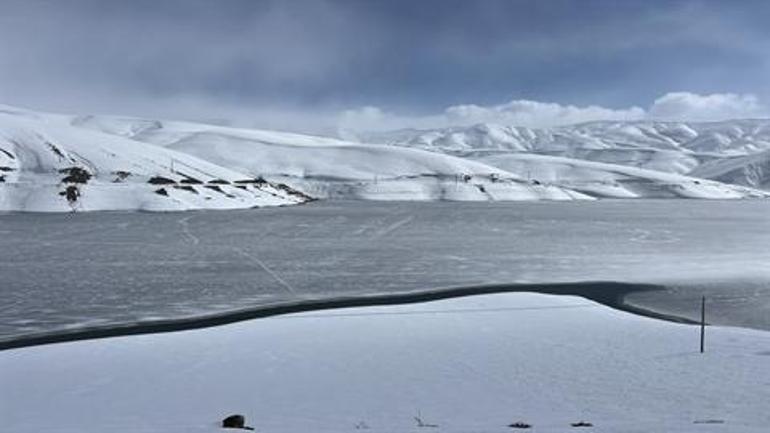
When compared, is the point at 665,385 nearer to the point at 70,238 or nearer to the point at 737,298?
the point at 737,298

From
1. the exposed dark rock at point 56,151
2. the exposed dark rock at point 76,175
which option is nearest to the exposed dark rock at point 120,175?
the exposed dark rock at point 76,175

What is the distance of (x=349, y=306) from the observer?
2280cm

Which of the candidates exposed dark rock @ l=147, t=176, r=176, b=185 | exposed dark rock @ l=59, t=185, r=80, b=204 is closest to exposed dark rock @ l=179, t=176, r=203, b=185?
exposed dark rock @ l=147, t=176, r=176, b=185

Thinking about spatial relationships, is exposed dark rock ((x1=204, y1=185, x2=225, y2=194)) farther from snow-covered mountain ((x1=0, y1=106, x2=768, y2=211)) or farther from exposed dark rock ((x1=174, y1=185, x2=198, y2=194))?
exposed dark rock ((x1=174, y1=185, x2=198, y2=194))

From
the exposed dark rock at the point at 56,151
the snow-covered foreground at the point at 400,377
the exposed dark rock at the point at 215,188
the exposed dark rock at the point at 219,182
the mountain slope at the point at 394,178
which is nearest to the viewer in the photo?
the snow-covered foreground at the point at 400,377

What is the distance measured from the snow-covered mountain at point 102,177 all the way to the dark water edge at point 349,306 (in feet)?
218

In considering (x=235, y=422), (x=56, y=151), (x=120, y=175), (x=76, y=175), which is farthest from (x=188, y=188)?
(x=235, y=422)

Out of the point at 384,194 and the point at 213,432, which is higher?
the point at 384,194

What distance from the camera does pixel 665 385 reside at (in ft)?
44.2

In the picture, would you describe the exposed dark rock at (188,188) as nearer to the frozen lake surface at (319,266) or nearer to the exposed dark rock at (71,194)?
the exposed dark rock at (71,194)

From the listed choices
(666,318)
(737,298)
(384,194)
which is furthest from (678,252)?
(384,194)

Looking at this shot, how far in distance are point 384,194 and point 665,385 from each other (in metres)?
141

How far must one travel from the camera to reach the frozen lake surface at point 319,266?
22328 millimetres

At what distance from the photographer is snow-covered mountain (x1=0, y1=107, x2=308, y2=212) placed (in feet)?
284
